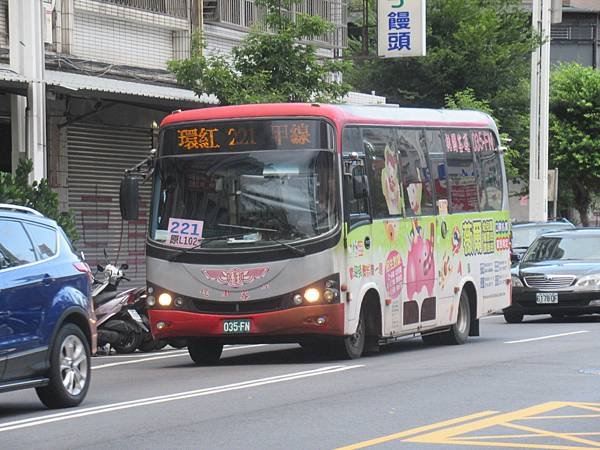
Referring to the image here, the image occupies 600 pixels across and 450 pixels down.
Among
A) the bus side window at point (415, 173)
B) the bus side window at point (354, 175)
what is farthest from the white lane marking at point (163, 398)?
the bus side window at point (415, 173)

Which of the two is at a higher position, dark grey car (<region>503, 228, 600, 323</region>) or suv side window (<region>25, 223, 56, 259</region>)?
suv side window (<region>25, 223, 56, 259</region>)

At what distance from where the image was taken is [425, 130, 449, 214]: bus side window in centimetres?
1912

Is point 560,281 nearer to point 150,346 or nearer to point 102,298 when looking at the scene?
point 150,346

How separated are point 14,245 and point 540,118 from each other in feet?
90.5

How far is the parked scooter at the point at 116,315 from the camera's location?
19094 mm

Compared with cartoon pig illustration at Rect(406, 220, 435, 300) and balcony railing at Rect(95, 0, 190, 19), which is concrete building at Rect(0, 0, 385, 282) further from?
cartoon pig illustration at Rect(406, 220, 435, 300)

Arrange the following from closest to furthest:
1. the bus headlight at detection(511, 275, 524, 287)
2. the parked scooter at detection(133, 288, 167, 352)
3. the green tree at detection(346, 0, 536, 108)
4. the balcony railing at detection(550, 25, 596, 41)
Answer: the parked scooter at detection(133, 288, 167, 352) → the bus headlight at detection(511, 275, 524, 287) → the green tree at detection(346, 0, 536, 108) → the balcony railing at detection(550, 25, 596, 41)

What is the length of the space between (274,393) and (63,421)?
2403 mm

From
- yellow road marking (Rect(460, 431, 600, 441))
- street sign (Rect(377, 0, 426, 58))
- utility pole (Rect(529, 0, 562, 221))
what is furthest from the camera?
utility pole (Rect(529, 0, 562, 221))

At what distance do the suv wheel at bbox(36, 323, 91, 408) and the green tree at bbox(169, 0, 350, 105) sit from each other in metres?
11.6

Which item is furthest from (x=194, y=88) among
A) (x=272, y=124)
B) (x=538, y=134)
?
(x=538, y=134)

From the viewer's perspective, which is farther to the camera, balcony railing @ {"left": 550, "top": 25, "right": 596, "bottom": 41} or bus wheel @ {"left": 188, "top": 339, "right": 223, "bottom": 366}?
balcony railing @ {"left": 550, "top": 25, "right": 596, "bottom": 41}

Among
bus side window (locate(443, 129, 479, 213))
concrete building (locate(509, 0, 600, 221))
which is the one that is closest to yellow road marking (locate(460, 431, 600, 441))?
bus side window (locate(443, 129, 479, 213))

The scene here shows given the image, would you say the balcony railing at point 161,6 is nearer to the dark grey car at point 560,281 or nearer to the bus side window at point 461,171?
the dark grey car at point 560,281
